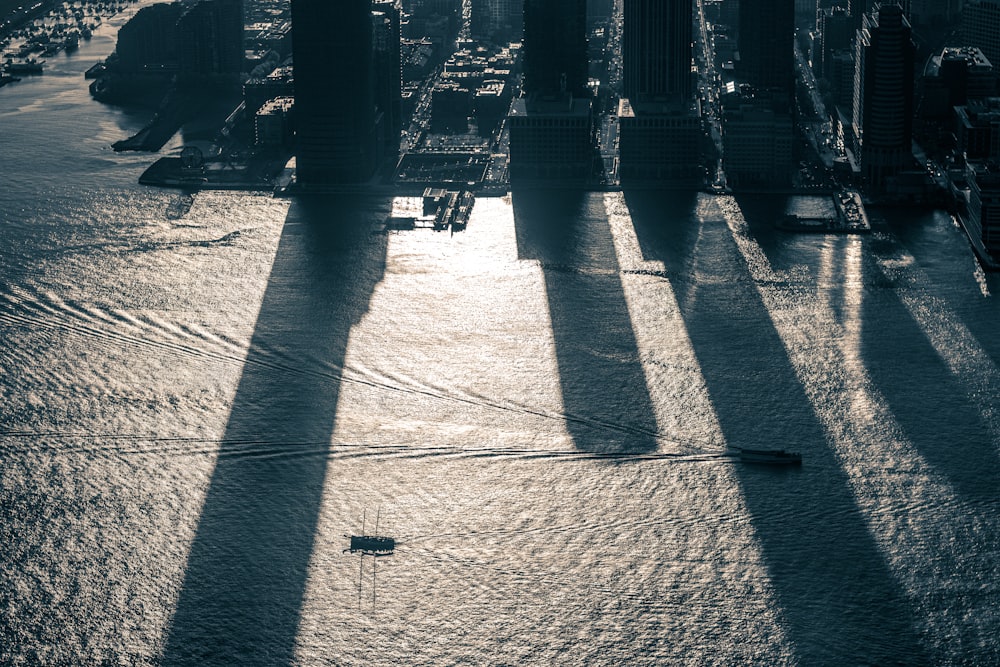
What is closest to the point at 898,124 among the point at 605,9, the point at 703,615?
the point at 703,615

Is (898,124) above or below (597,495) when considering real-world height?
above

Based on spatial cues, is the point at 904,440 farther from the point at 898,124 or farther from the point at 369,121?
the point at 369,121

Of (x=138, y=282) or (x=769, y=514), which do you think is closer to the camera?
(x=769, y=514)

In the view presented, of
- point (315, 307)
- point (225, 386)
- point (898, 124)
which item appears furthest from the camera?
point (898, 124)

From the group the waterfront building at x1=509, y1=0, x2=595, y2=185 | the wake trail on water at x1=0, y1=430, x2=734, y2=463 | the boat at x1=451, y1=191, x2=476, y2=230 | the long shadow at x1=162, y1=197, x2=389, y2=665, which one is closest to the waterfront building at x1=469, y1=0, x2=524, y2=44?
the waterfront building at x1=509, y1=0, x2=595, y2=185

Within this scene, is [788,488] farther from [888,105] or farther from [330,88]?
[330,88]

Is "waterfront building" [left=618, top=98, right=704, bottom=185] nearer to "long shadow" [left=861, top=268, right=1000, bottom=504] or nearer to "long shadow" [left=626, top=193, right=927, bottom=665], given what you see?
"long shadow" [left=626, top=193, right=927, bottom=665]

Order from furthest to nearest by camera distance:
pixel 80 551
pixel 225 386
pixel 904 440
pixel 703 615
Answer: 1. pixel 225 386
2. pixel 904 440
3. pixel 80 551
4. pixel 703 615
